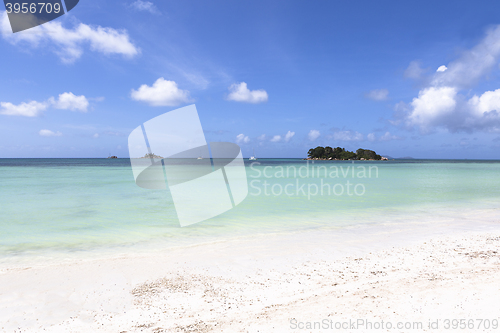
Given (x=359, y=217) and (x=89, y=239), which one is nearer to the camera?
(x=89, y=239)

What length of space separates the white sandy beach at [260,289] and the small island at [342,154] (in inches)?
6128

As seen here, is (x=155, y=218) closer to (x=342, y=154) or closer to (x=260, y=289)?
(x=260, y=289)

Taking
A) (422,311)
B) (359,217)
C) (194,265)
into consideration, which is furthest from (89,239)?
(359,217)

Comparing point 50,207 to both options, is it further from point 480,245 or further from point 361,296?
point 480,245

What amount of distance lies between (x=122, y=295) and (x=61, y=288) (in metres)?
1.13

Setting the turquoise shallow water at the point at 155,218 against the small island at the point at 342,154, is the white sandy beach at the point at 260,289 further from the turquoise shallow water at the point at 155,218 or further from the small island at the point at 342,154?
the small island at the point at 342,154

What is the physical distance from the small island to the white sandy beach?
156m

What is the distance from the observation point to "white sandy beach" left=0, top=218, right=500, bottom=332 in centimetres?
316

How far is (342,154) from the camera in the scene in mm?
155375

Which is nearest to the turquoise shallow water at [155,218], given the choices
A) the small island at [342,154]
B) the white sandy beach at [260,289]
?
the white sandy beach at [260,289]

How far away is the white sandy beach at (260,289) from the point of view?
3.16 m

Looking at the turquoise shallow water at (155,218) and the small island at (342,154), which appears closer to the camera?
the turquoise shallow water at (155,218)

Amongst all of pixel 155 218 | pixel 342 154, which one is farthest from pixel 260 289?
pixel 342 154

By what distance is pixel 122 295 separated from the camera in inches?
156
